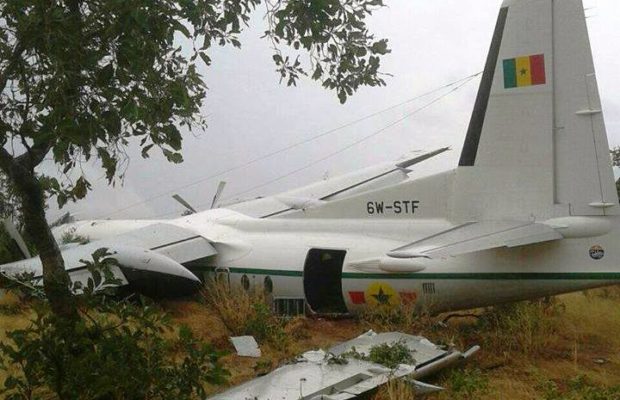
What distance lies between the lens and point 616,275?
9062 millimetres

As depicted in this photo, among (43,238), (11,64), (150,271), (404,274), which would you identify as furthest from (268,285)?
(11,64)

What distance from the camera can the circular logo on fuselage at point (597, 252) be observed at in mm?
9180

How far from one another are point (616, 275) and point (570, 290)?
2.22ft

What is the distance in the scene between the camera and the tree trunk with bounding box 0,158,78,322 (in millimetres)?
5566

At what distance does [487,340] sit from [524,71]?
4.25 meters

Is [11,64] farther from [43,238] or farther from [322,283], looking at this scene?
[322,283]

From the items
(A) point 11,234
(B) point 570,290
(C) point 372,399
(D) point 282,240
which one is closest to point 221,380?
(C) point 372,399

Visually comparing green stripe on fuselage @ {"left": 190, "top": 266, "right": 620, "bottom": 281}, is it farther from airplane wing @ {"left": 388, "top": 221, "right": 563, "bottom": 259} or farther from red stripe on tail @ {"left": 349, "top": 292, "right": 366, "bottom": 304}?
airplane wing @ {"left": 388, "top": 221, "right": 563, "bottom": 259}

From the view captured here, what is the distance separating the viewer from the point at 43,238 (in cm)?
587

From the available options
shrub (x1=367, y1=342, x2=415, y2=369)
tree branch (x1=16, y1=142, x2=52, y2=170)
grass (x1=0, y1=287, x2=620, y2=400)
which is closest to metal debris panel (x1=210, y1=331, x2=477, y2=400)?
shrub (x1=367, y1=342, x2=415, y2=369)

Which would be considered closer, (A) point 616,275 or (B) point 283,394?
(B) point 283,394

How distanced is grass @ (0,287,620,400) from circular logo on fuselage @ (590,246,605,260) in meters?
1.55

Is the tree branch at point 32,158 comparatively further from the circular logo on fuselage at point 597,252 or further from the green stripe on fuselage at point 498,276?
the circular logo on fuselage at point 597,252

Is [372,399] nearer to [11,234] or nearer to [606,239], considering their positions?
[606,239]
